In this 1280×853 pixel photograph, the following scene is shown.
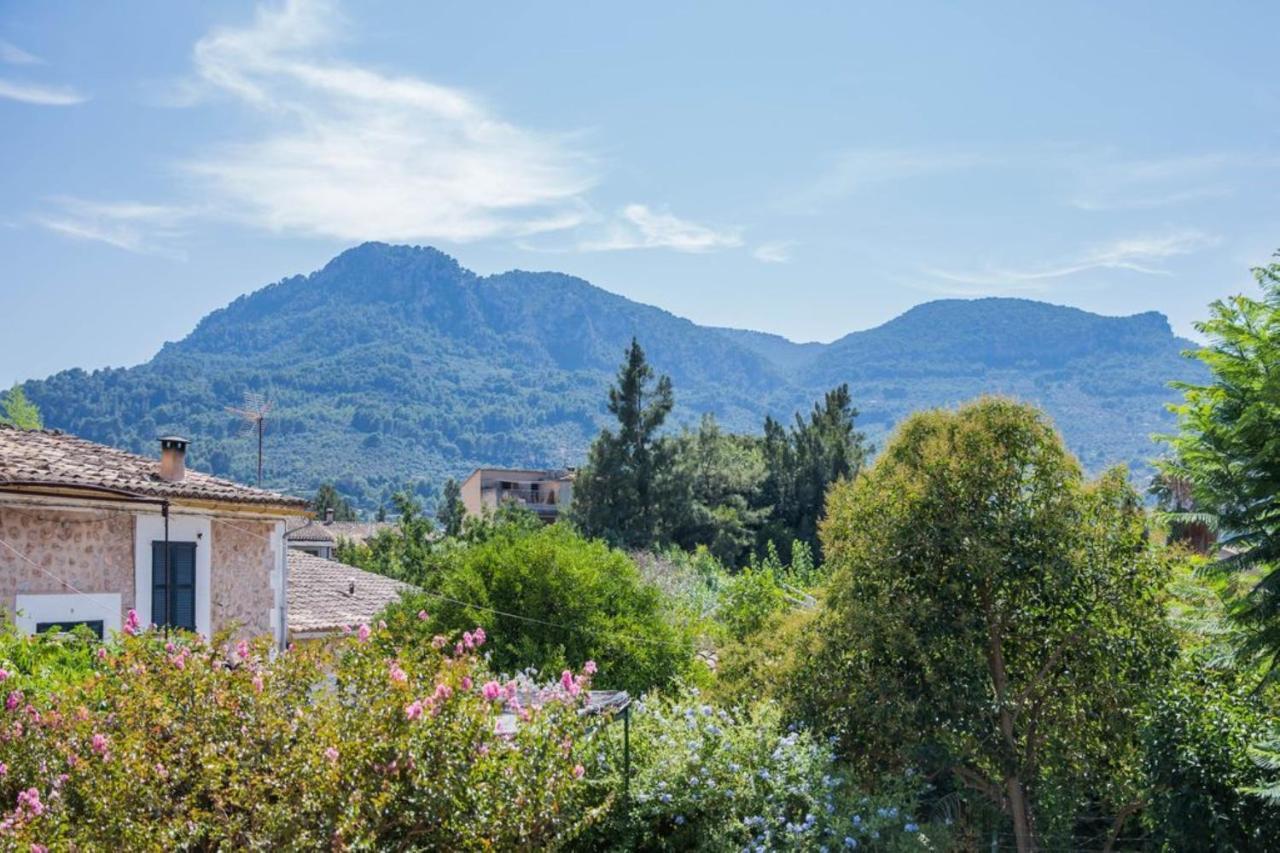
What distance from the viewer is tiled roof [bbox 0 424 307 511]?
44.3 ft

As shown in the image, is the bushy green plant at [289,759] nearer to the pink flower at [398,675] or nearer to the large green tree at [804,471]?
the pink flower at [398,675]

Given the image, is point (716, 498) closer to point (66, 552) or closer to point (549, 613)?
point (549, 613)

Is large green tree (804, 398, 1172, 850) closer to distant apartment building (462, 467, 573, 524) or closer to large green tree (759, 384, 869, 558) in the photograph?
large green tree (759, 384, 869, 558)

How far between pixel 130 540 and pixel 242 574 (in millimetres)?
2418

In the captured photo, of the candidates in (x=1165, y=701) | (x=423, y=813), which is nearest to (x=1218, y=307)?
(x=1165, y=701)

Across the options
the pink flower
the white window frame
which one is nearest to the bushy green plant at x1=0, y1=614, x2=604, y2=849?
the pink flower

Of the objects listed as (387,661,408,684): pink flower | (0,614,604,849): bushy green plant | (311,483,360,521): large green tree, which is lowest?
(311,483,360,521): large green tree

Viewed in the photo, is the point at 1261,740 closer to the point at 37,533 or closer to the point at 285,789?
the point at 285,789

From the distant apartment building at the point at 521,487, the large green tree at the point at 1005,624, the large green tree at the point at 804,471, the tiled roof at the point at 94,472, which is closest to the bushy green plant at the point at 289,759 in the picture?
the large green tree at the point at 1005,624

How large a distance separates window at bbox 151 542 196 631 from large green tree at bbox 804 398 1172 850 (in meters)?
8.71

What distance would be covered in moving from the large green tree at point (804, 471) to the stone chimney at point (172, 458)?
35.7m

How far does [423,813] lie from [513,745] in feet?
2.56

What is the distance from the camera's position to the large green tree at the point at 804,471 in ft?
166

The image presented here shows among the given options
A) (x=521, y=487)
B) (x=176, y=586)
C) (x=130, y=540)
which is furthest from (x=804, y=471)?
(x=521, y=487)
